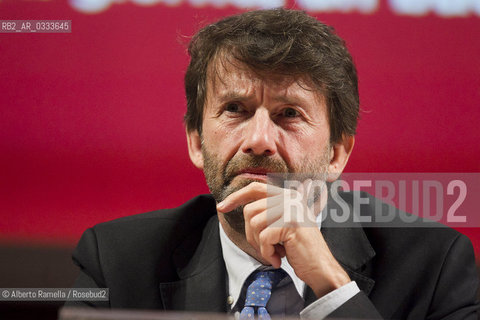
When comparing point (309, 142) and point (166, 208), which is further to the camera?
point (166, 208)

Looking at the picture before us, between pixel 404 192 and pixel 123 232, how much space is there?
44.1 inches

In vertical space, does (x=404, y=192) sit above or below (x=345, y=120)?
below

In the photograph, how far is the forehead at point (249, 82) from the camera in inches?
76.7

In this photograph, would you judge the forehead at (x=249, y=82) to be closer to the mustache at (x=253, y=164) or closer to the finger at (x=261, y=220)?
the mustache at (x=253, y=164)

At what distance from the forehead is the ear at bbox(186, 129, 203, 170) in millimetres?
216

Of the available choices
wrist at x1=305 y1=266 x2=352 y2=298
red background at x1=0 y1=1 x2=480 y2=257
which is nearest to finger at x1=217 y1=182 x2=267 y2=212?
wrist at x1=305 y1=266 x2=352 y2=298

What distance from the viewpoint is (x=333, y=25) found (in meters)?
2.23

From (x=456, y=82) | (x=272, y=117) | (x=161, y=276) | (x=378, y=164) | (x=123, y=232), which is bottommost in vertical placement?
(x=161, y=276)

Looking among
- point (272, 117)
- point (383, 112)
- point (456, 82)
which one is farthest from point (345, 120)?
point (456, 82)

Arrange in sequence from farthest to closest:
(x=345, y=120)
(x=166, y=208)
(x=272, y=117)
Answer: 1. (x=166, y=208)
2. (x=345, y=120)
3. (x=272, y=117)

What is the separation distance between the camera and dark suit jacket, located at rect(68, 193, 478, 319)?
190 cm

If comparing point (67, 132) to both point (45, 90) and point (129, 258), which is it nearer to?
point (45, 90)

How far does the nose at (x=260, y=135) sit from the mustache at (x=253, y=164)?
0.06ft

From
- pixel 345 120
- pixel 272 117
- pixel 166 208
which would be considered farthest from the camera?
pixel 166 208
